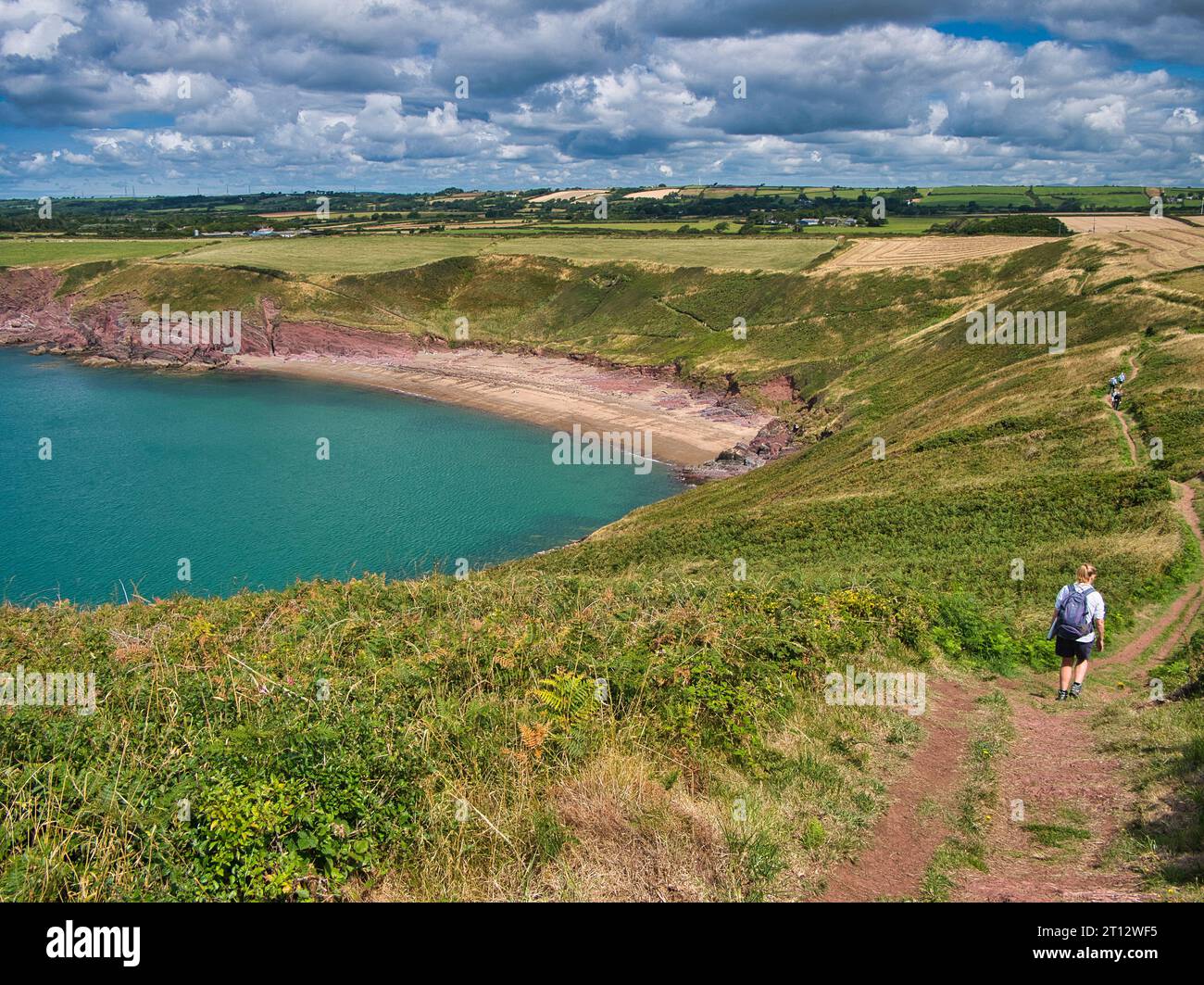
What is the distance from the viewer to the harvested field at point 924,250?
293 feet

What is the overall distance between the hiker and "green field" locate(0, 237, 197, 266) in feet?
477

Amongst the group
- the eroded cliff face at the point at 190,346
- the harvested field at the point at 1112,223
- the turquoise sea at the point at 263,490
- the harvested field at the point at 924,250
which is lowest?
the turquoise sea at the point at 263,490

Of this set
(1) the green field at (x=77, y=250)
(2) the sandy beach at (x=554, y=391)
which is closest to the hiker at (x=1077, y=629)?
(2) the sandy beach at (x=554, y=391)

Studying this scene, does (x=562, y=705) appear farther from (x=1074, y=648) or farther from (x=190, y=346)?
(x=190, y=346)

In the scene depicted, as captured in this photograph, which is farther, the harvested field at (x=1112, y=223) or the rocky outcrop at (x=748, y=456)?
the harvested field at (x=1112, y=223)

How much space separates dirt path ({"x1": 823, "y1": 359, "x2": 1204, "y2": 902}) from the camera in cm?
712

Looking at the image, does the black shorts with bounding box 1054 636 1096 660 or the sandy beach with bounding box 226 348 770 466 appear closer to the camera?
the black shorts with bounding box 1054 636 1096 660

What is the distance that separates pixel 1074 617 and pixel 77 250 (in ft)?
532

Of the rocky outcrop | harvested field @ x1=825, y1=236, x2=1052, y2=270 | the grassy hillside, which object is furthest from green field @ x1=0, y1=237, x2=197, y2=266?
the grassy hillside

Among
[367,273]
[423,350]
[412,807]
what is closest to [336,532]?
[412,807]

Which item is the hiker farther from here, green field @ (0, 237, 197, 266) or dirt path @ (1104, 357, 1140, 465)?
green field @ (0, 237, 197, 266)

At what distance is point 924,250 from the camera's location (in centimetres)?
9794

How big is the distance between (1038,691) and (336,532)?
147 feet

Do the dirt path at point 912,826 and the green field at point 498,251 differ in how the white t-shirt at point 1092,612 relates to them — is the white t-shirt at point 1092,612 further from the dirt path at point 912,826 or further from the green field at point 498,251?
the green field at point 498,251
